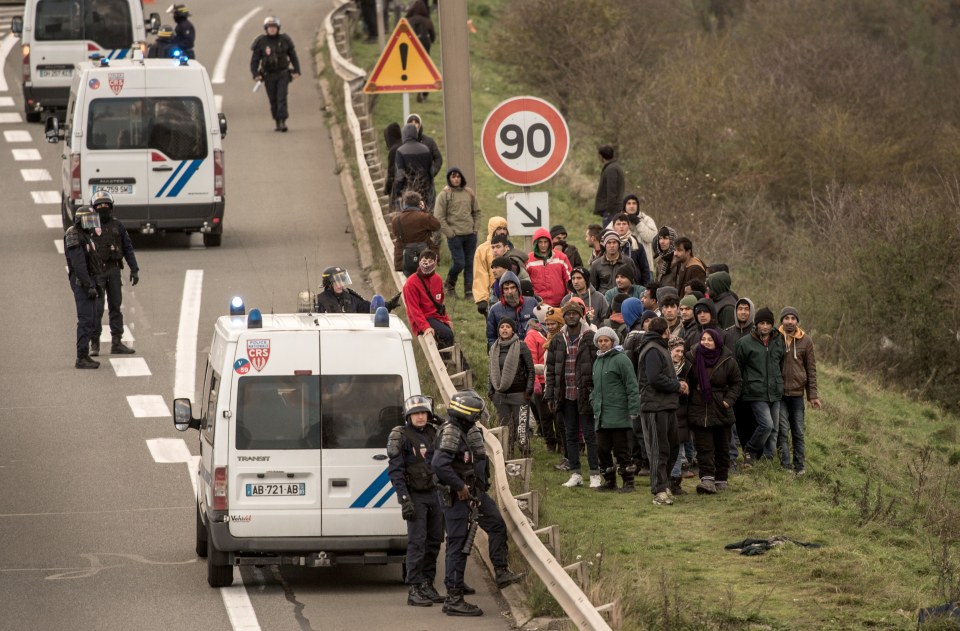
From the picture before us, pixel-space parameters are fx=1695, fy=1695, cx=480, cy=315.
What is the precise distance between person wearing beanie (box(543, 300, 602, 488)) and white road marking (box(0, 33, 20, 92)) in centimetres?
2576

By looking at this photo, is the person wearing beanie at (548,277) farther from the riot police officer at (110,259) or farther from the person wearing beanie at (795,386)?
the riot police officer at (110,259)

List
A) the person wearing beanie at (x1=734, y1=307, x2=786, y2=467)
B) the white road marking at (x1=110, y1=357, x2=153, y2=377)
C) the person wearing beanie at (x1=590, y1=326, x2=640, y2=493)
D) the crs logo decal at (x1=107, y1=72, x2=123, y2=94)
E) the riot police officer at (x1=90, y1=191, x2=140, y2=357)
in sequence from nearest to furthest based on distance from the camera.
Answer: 1. the person wearing beanie at (x1=590, y1=326, x2=640, y2=493)
2. the person wearing beanie at (x1=734, y1=307, x2=786, y2=467)
3. the white road marking at (x1=110, y1=357, x2=153, y2=377)
4. the riot police officer at (x1=90, y1=191, x2=140, y2=357)
5. the crs logo decal at (x1=107, y1=72, x2=123, y2=94)

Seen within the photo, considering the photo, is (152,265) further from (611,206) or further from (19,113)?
(19,113)

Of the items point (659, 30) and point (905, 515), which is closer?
point (905, 515)

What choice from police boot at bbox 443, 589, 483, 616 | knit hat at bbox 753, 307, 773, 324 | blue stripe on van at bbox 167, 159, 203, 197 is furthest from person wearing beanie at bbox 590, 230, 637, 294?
blue stripe on van at bbox 167, 159, 203, 197

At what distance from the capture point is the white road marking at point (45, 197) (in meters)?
28.4

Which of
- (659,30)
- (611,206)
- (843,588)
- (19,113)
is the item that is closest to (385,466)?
(843,588)

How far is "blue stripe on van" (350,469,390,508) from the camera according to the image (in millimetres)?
12398

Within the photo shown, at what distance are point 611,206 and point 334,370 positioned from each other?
9.20 metres

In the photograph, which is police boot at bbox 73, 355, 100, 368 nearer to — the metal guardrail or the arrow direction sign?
the metal guardrail

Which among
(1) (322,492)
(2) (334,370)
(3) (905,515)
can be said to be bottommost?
(3) (905,515)

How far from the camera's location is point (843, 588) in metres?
12.7

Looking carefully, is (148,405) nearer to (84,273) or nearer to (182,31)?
(84,273)

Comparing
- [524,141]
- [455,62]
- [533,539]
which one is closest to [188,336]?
[455,62]
